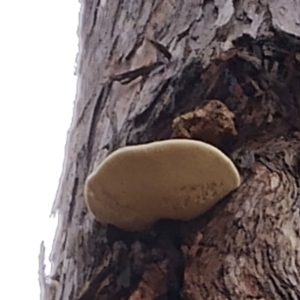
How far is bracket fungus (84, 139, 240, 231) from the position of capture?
0.80 m

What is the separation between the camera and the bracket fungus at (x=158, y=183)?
797 mm

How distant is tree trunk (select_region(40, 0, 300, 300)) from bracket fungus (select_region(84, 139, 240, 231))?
0.03 m

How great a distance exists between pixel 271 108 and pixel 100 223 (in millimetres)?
302

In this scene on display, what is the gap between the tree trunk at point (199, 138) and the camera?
0.85m

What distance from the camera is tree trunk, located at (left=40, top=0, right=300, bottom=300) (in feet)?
2.80

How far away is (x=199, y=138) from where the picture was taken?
36.7 inches

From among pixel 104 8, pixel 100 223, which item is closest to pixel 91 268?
pixel 100 223

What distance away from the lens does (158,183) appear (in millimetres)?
838

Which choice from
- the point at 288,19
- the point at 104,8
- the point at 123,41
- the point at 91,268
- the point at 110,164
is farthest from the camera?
the point at 104,8

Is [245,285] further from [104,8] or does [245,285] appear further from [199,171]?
[104,8]

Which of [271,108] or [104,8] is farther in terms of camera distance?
[104,8]

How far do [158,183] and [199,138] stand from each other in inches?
5.0

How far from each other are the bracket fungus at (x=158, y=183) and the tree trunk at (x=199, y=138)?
0.03 metres

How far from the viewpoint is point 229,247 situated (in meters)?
0.86
